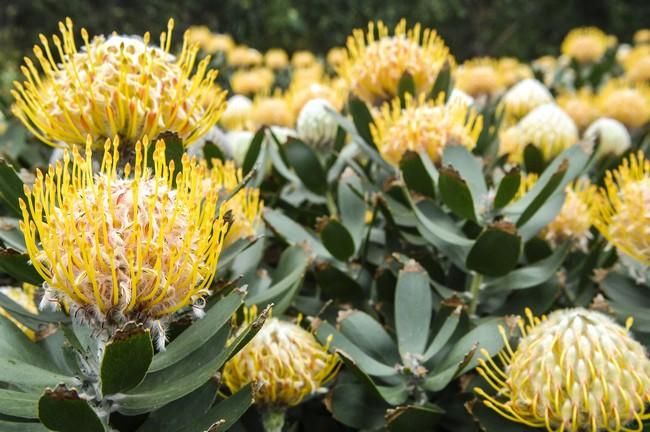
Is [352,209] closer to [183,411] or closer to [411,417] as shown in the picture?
[411,417]

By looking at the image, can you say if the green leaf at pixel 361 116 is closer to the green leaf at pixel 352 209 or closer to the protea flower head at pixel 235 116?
the green leaf at pixel 352 209

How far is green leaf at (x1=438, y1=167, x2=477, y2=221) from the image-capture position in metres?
1.33

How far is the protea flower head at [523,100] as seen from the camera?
8.52 ft

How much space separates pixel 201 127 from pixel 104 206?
34 centimetres

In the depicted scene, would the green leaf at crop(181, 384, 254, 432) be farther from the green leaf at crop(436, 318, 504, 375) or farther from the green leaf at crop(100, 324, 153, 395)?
the green leaf at crop(436, 318, 504, 375)

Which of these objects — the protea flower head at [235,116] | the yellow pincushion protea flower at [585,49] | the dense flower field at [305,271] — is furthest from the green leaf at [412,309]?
the yellow pincushion protea flower at [585,49]

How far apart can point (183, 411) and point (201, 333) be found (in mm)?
146

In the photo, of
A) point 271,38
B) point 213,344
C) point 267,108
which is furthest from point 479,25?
point 213,344

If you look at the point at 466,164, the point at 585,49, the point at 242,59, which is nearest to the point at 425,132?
the point at 466,164

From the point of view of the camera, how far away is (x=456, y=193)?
1367 mm

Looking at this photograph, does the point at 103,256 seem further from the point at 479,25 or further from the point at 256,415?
the point at 479,25

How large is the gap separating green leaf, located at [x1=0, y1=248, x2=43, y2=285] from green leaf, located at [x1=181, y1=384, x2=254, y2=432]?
302mm

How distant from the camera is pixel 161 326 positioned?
101 cm

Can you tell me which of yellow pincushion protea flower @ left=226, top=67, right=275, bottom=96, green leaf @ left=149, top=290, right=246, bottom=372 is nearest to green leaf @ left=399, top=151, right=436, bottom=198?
green leaf @ left=149, top=290, right=246, bottom=372
